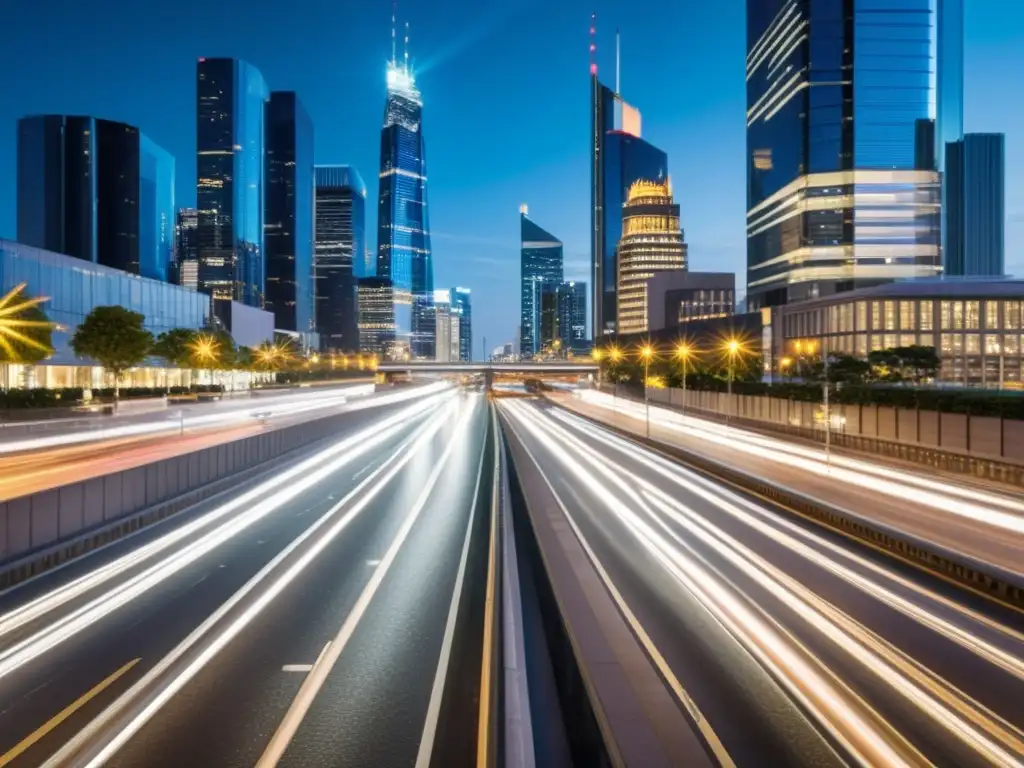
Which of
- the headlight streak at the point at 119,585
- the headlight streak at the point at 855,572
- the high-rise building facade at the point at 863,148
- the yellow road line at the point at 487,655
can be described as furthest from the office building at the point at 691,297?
the yellow road line at the point at 487,655

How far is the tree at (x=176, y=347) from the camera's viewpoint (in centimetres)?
8576

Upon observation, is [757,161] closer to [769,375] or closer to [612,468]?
[769,375]

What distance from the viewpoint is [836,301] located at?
4227 inches

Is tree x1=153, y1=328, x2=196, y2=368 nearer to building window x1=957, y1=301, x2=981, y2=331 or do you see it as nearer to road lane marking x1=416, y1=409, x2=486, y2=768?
road lane marking x1=416, y1=409, x2=486, y2=768

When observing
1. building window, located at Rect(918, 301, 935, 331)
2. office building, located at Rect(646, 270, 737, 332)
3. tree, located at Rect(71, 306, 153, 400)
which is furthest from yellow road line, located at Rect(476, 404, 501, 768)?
office building, located at Rect(646, 270, 737, 332)

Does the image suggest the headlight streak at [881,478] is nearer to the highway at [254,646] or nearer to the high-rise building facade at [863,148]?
the highway at [254,646]

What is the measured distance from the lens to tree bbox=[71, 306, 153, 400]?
219 ft

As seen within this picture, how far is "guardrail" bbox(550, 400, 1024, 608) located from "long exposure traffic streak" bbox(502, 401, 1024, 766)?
2.53ft

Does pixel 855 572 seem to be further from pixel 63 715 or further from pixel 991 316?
pixel 991 316

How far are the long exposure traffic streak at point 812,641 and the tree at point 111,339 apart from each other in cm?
5950

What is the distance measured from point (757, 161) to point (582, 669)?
164 metres

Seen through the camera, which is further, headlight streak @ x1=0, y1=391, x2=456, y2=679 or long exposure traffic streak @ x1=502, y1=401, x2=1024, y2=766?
headlight streak @ x1=0, y1=391, x2=456, y2=679

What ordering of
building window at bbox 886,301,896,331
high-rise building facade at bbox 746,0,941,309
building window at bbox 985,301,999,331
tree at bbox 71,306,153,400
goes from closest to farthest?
tree at bbox 71,306,153,400 < building window at bbox 985,301,999,331 < building window at bbox 886,301,896,331 < high-rise building facade at bbox 746,0,941,309

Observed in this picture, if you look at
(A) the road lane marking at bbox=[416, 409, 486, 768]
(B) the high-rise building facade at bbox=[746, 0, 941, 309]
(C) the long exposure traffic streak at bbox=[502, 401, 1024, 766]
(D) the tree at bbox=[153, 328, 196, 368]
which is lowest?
(A) the road lane marking at bbox=[416, 409, 486, 768]
